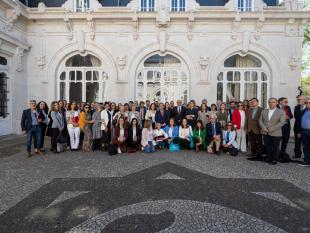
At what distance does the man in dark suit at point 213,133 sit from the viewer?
8022mm

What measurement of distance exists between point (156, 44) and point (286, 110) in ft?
24.1

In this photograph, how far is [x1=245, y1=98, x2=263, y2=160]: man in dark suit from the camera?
7.46 m

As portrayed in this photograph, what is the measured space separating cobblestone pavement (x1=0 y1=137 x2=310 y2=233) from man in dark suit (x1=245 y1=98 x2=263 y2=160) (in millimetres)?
744

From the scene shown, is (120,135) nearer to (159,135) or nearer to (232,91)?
(159,135)

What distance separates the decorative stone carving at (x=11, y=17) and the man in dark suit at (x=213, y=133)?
994 cm

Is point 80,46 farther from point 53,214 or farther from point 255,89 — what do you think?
point 53,214

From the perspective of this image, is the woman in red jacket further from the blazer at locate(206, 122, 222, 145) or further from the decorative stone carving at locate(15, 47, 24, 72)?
the decorative stone carving at locate(15, 47, 24, 72)

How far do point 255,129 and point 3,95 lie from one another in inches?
437

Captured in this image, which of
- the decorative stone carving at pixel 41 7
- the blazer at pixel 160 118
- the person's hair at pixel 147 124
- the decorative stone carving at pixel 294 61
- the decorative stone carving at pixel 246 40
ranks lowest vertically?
the person's hair at pixel 147 124

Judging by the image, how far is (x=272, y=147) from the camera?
22.8 feet

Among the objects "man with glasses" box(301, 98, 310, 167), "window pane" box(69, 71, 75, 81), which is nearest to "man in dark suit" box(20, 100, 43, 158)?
"window pane" box(69, 71, 75, 81)

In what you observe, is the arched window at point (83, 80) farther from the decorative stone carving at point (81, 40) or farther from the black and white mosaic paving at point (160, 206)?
the black and white mosaic paving at point (160, 206)

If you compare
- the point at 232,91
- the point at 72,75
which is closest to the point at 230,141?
the point at 232,91

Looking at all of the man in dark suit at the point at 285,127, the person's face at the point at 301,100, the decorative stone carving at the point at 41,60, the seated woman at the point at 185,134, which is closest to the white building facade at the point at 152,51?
the decorative stone carving at the point at 41,60
